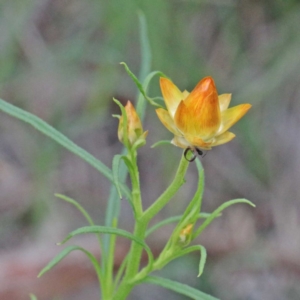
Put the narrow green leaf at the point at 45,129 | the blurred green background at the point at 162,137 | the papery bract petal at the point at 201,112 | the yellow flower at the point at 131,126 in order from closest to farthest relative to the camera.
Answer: the papery bract petal at the point at 201,112 → the yellow flower at the point at 131,126 → the narrow green leaf at the point at 45,129 → the blurred green background at the point at 162,137

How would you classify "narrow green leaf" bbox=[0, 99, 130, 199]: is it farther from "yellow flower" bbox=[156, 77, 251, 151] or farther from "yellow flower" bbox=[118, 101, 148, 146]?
"yellow flower" bbox=[156, 77, 251, 151]

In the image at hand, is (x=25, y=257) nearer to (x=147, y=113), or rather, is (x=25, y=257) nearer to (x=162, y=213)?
(x=162, y=213)

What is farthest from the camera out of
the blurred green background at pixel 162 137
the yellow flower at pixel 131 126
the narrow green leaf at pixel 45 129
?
the blurred green background at pixel 162 137

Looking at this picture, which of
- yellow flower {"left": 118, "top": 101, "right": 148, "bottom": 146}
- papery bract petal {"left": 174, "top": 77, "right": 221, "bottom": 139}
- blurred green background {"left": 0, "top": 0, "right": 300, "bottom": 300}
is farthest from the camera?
blurred green background {"left": 0, "top": 0, "right": 300, "bottom": 300}

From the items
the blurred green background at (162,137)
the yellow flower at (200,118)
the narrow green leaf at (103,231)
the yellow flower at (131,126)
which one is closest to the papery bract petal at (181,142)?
the yellow flower at (200,118)

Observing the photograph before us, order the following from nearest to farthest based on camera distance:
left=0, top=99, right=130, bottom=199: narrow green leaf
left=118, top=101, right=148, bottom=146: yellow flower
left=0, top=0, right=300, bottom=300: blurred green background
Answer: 1. left=118, top=101, right=148, bottom=146: yellow flower
2. left=0, top=99, right=130, bottom=199: narrow green leaf
3. left=0, top=0, right=300, bottom=300: blurred green background

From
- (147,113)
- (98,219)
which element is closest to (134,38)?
(147,113)

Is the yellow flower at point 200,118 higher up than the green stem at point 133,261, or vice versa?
the yellow flower at point 200,118

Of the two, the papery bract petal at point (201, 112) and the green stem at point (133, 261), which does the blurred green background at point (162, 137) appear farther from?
the papery bract petal at point (201, 112)

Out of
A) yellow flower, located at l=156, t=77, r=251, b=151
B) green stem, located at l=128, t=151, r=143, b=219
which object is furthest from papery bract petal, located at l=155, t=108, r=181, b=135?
green stem, located at l=128, t=151, r=143, b=219
